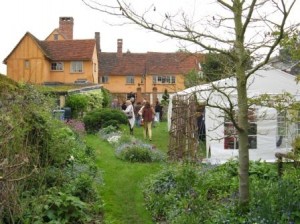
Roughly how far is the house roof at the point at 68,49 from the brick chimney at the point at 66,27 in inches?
340

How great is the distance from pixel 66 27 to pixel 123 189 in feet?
164

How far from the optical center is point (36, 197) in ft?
23.4

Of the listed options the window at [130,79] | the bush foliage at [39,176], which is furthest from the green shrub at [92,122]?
the window at [130,79]

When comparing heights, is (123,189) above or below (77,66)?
below

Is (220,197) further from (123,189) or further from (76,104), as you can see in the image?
(76,104)

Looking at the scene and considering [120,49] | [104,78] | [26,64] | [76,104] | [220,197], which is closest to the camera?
[220,197]

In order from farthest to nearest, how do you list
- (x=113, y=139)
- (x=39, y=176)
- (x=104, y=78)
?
(x=104, y=78), (x=113, y=139), (x=39, y=176)

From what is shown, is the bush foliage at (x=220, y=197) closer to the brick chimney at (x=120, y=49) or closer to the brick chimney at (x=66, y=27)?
the brick chimney at (x=120, y=49)

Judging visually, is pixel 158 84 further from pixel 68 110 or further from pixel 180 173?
pixel 180 173

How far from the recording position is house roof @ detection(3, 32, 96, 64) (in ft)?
157

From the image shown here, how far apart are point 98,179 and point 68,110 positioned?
16.5 meters

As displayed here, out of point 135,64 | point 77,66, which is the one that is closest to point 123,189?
point 77,66

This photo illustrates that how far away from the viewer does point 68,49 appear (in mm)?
48375

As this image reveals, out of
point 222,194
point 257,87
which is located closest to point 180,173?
point 222,194
